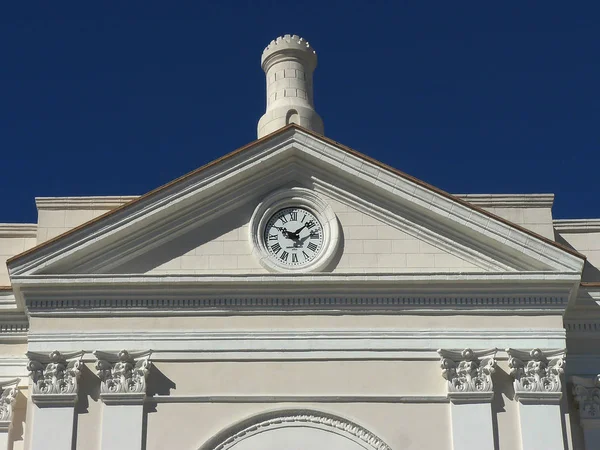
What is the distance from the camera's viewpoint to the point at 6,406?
28422 millimetres

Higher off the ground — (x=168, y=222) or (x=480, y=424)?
(x=168, y=222)

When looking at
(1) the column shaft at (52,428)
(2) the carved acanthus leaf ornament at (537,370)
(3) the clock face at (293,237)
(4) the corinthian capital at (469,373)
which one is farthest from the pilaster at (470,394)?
(1) the column shaft at (52,428)

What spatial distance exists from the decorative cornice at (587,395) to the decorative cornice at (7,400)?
10.6m

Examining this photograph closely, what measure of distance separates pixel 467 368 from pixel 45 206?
29.2 ft

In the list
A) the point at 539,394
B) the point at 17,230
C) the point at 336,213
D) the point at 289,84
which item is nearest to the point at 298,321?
the point at 336,213

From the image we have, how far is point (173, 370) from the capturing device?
27688mm

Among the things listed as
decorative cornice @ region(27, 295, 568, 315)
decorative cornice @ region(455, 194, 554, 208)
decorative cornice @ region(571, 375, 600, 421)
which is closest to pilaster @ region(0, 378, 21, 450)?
decorative cornice @ region(27, 295, 568, 315)

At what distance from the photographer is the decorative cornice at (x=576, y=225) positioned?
3030 centimetres

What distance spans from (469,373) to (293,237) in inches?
169

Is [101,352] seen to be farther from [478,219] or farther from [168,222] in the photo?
[478,219]

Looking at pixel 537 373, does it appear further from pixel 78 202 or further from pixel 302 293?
pixel 78 202

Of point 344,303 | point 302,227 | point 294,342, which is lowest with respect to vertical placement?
point 294,342

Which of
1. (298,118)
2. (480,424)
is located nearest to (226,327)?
(480,424)

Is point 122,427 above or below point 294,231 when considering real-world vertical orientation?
below
